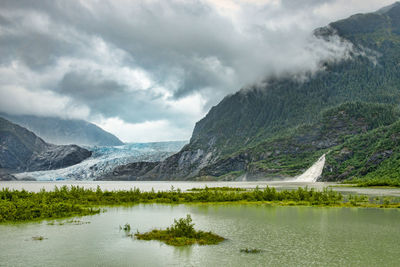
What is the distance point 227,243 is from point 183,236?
4176mm

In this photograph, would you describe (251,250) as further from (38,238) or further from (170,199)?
(170,199)

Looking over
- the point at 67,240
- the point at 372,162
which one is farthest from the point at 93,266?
the point at 372,162

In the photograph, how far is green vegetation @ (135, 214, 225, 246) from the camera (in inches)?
1169

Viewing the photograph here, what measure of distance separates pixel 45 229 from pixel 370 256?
95.9 ft

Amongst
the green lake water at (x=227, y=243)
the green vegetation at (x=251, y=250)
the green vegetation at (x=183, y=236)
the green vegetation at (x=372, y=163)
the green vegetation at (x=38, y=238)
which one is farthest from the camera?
the green vegetation at (x=372, y=163)

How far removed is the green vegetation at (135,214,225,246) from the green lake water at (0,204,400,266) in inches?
41.1

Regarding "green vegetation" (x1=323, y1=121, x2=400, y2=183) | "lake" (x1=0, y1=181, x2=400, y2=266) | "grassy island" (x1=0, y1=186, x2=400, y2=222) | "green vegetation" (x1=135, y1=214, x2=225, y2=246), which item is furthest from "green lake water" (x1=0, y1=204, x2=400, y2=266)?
"green vegetation" (x1=323, y1=121, x2=400, y2=183)

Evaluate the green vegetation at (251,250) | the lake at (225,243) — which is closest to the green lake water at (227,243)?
the lake at (225,243)

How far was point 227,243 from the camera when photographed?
2959 cm

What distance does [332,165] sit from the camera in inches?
7613

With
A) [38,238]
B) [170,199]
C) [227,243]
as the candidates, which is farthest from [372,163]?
[38,238]

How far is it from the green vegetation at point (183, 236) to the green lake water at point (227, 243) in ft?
3.42

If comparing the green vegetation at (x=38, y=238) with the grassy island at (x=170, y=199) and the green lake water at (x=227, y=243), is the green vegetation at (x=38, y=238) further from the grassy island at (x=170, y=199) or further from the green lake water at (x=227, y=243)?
the grassy island at (x=170, y=199)

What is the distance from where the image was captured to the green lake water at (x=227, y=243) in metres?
24.0
